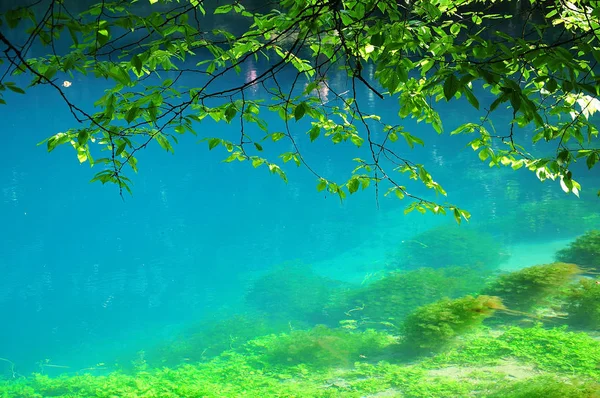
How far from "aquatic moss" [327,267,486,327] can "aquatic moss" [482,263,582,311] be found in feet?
0.93

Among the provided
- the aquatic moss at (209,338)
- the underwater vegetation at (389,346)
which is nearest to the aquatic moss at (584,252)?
the underwater vegetation at (389,346)

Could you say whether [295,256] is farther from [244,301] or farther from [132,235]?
[132,235]

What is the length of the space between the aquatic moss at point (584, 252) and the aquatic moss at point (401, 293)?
1.01m

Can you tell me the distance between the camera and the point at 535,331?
4691mm

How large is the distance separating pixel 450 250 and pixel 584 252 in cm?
150

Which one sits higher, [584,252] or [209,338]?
[584,252]

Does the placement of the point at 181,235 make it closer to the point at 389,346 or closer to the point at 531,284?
the point at 389,346

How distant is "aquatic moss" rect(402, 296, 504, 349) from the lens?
15.6 ft

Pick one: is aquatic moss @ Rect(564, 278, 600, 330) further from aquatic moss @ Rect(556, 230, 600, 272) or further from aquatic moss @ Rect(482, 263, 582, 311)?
aquatic moss @ Rect(556, 230, 600, 272)

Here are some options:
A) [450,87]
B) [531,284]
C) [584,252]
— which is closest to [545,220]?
[584,252]

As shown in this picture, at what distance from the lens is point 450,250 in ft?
23.1

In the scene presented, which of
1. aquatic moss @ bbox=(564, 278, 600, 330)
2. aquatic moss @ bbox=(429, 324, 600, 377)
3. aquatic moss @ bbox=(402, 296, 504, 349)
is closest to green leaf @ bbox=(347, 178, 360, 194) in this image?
aquatic moss @ bbox=(429, 324, 600, 377)

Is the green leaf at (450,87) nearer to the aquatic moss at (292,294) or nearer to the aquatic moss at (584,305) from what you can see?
the aquatic moss at (584,305)

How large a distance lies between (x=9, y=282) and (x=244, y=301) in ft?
10.5
